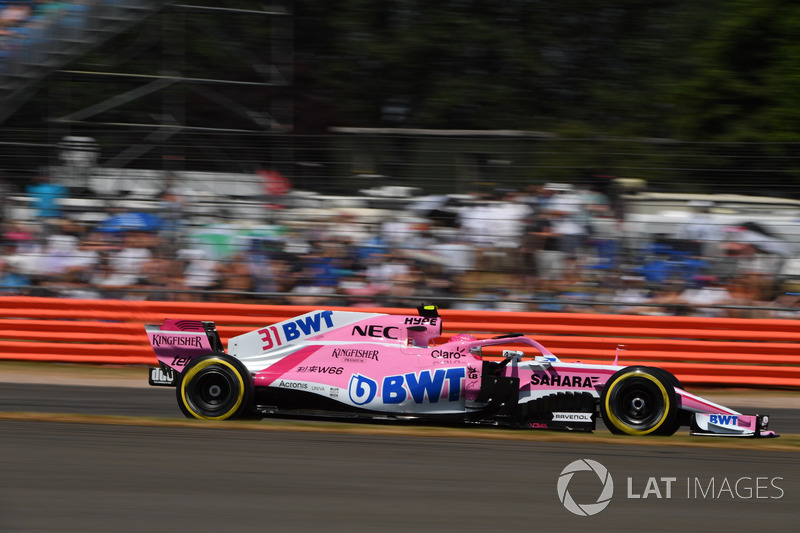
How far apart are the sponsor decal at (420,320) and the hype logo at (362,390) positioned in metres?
0.58

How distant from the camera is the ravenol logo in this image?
539cm

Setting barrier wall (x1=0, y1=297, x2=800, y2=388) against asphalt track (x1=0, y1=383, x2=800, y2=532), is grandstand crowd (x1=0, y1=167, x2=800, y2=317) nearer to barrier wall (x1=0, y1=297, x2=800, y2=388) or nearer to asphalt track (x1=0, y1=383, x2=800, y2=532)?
barrier wall (x1=0, y1=297, x2=800, y2=388)

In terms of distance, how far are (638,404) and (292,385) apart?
2.66 metres

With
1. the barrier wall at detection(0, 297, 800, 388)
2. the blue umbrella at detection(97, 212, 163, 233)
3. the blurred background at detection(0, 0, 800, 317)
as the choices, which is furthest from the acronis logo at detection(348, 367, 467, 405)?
the blue umbrella at detection(97, 212, 163, 233)

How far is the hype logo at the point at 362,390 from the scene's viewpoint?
7.54m

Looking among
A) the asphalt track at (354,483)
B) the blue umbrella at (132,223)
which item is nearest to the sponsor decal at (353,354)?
the asphalt track at (354,483)

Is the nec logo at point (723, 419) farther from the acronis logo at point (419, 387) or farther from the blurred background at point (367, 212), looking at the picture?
the blurred background at point (367, 212)

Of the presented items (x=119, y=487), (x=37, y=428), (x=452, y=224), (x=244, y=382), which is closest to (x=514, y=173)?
(x=452, y=224)

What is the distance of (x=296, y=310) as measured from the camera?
36.4ft

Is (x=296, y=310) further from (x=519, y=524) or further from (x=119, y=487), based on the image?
(x=519, y=524)

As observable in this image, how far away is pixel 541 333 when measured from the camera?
10.8 metres

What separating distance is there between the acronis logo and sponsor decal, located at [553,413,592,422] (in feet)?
2.50

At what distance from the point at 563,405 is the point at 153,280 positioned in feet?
18.9

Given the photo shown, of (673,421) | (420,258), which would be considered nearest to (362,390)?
(673,421)
